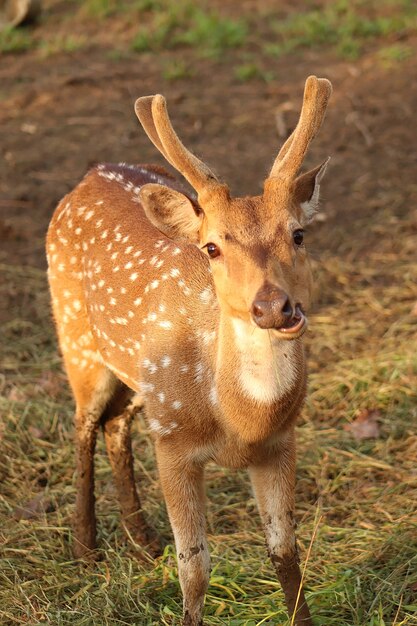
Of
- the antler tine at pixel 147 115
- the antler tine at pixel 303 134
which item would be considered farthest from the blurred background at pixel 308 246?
the antler tine at pixel 147 115

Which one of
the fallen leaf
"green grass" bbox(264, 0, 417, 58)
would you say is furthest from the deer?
"green grass" bbox(264, 0, 417, 58)

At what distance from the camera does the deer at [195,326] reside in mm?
3580

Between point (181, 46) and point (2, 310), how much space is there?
18.1ft


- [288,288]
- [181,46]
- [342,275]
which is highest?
[288,288]

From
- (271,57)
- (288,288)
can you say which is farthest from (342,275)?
(271,57)

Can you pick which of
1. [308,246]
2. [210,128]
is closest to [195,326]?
[308,246]

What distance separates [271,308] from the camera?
3.30m

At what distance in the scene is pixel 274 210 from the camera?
3602 millimetres

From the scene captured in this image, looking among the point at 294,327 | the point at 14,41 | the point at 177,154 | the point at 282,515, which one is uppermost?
the point at 177,154

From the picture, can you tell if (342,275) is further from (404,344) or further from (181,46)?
(181,46)

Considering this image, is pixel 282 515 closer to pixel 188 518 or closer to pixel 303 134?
pixel 188 518

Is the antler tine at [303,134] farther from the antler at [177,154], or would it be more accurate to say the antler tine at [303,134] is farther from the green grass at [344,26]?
the green grass at [344,26]

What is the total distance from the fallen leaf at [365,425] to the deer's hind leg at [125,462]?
1.26 metres

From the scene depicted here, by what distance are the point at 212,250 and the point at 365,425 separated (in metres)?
2.31
